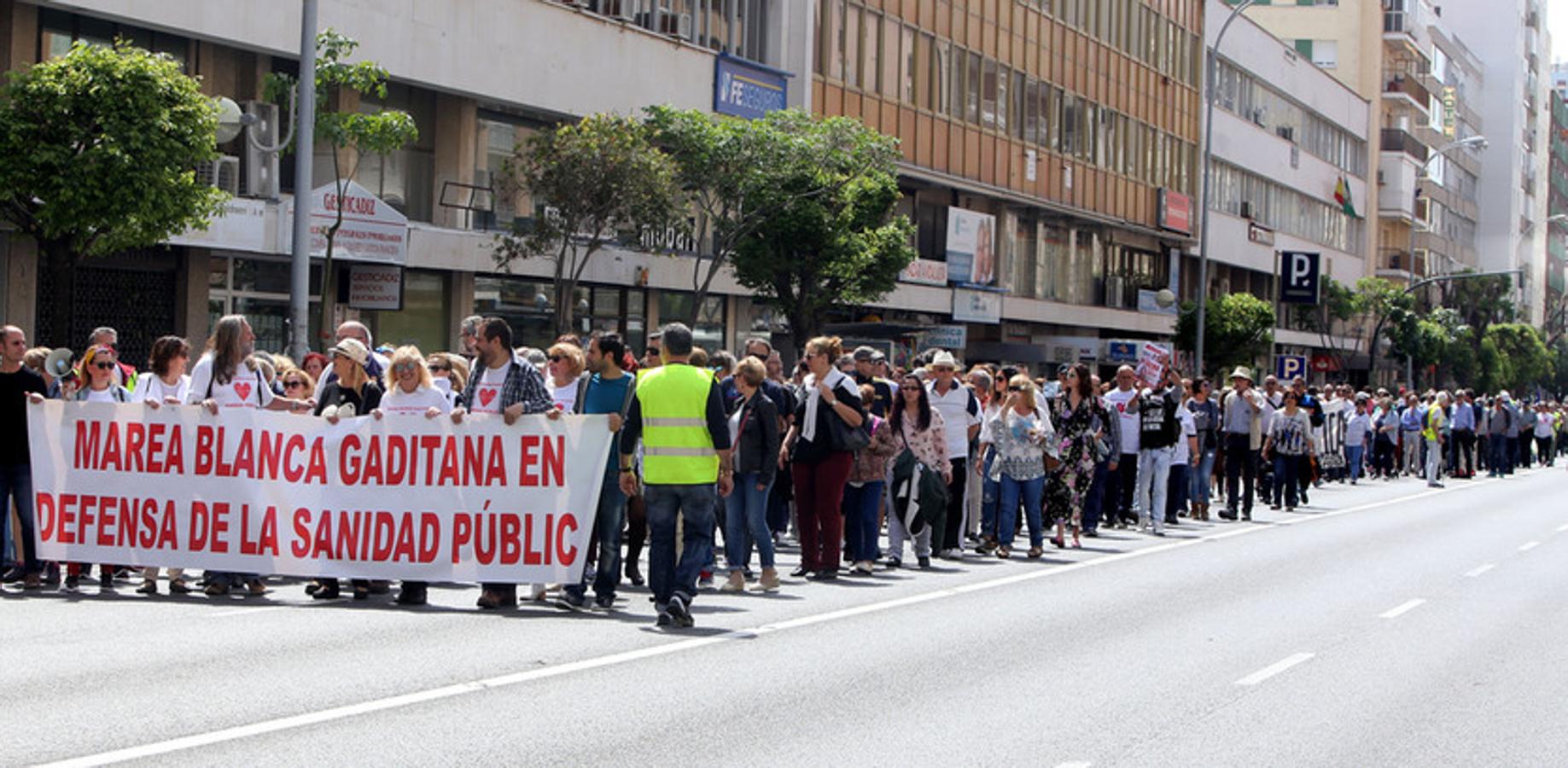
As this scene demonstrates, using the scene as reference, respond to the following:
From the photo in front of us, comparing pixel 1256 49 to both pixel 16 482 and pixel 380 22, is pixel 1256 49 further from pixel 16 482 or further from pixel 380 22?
pixel 16 482

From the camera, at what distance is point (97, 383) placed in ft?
46.6

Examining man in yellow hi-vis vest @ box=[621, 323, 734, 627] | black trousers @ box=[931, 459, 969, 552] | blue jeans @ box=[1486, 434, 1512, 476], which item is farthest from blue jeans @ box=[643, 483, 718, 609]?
blue jeans @ box=[1486, 434, 1512, 476]

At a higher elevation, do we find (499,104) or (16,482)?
(499,104)

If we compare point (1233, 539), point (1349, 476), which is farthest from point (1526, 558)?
point (1349, 476)

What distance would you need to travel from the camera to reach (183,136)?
20953mm

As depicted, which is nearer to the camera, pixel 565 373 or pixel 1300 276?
pixel 565 373

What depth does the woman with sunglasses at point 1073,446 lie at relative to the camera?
20328mm

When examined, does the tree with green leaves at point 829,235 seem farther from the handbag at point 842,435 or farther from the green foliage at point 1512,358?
the green foliage at point 1512,358

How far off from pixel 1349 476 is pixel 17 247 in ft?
93.2

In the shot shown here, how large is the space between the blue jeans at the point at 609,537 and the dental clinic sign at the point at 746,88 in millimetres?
26256

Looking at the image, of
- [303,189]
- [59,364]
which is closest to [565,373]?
[59,364]

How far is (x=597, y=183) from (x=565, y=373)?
15256 millimetres

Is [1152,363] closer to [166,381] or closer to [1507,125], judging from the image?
[166,381]

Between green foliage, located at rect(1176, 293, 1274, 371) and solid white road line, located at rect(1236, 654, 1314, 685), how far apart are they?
4718 centimetres
